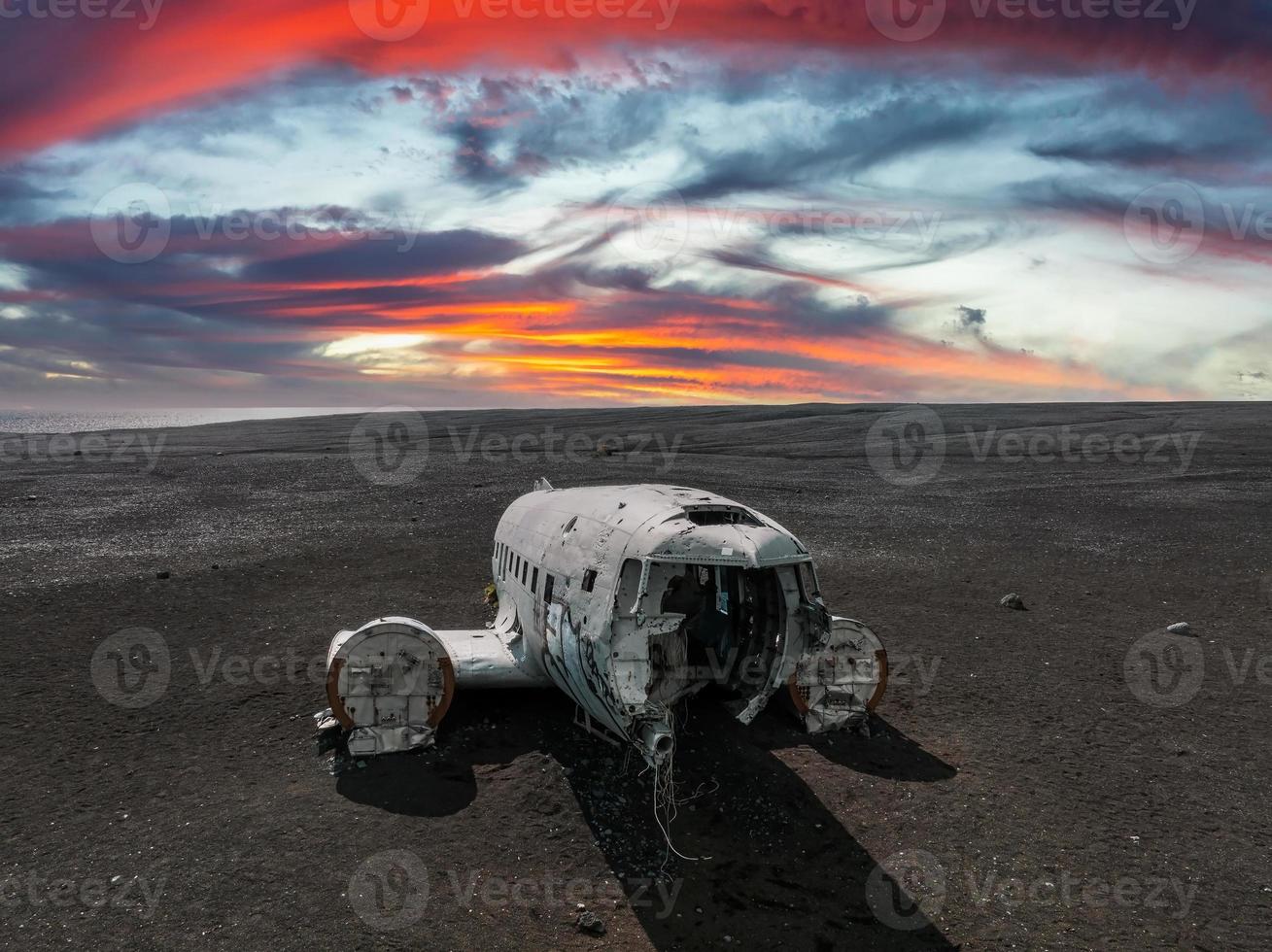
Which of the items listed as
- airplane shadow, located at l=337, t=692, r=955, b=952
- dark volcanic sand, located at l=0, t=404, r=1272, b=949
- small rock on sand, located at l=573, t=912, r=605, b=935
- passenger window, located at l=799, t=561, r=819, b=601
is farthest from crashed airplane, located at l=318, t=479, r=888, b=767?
small rock on sand, located at l=573, t=912, r=605, b=935

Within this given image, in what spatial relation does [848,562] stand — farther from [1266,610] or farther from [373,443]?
[373,443]

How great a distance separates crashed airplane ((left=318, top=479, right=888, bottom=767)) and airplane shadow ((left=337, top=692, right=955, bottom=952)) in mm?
679

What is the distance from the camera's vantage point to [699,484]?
4478 centimetres

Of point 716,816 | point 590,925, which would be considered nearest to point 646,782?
point 716,816

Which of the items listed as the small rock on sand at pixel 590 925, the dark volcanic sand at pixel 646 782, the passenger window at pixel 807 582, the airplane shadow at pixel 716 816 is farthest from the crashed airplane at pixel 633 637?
the small rock on sand at pixel 590 925

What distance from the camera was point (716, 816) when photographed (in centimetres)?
1241

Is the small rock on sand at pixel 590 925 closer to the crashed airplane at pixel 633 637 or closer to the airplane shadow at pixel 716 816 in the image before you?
the airplane shadow at pixel 716 816

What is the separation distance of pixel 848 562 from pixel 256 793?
68.9ft

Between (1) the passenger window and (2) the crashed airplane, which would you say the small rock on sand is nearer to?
(2) the crashed airplane

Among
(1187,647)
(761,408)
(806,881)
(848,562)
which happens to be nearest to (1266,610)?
(1187,647)

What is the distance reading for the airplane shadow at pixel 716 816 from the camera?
10.1m

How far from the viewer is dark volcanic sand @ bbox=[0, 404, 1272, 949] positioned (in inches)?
402

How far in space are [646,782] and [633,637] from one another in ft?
12.4

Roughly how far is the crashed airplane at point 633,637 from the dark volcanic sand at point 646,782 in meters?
0.95
